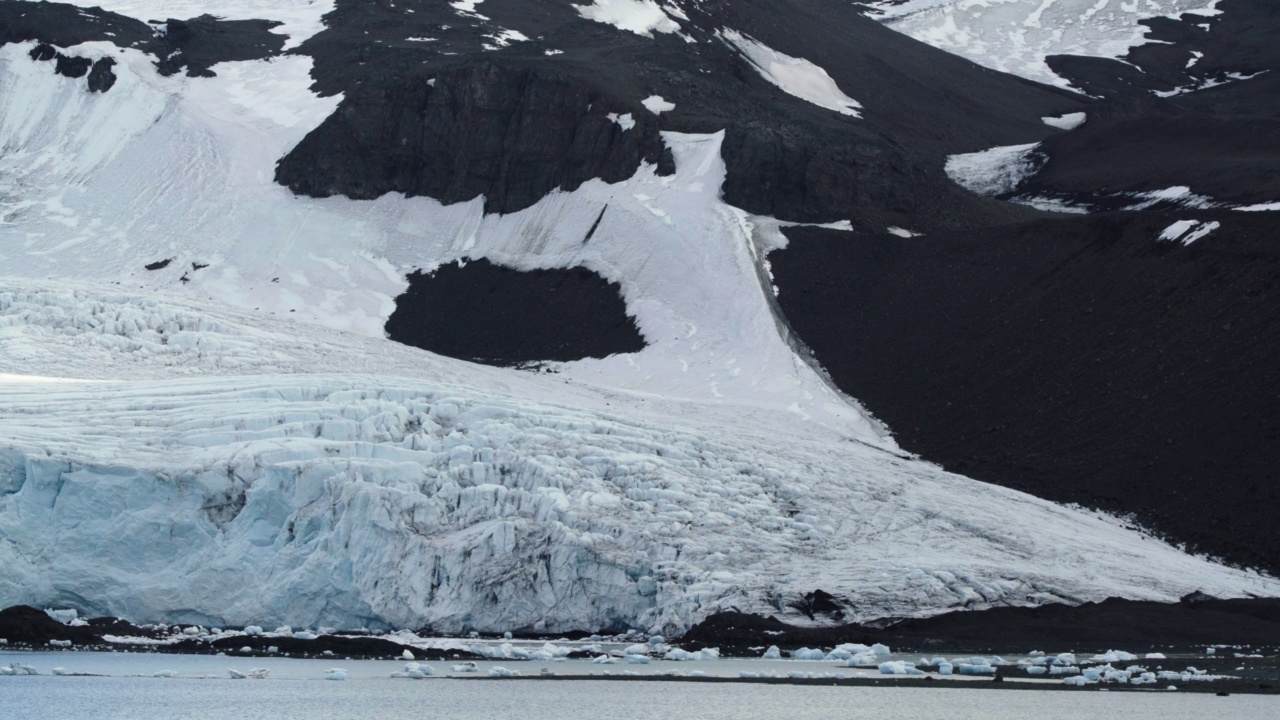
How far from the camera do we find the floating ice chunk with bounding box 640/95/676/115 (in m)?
73.1

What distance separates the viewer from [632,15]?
92938 mm

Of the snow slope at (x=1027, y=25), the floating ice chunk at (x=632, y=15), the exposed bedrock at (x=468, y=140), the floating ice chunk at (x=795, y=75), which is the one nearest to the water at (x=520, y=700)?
the exposed bedrock at (x=468, y=140)

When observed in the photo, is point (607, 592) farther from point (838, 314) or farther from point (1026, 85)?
point (1026, 85)

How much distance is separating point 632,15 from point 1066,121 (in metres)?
32.0

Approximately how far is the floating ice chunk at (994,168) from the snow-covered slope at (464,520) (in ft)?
156

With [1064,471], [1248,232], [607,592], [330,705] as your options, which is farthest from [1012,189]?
[330,705]

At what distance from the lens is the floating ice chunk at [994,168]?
90938 mm

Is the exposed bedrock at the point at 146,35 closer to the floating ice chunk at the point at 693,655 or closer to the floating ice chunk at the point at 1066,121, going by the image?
the floating ice chunk at the point at 1066,121

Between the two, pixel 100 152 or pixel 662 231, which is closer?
pixel 662 231

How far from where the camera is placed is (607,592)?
37.2m

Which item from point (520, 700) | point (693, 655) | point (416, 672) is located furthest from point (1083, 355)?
point (520, 700)

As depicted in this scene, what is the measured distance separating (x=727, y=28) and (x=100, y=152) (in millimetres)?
36478

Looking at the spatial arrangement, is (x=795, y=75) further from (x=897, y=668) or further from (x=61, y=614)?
(x=897, y=668)

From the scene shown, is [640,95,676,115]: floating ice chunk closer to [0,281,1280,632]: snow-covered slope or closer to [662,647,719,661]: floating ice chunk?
[0,281,1280,632]: snow-covered slope
